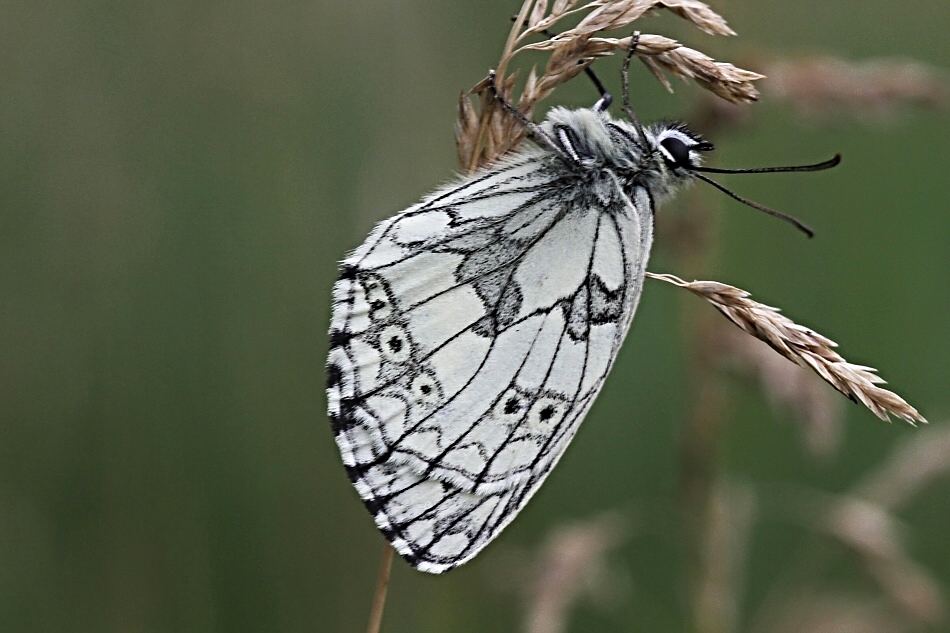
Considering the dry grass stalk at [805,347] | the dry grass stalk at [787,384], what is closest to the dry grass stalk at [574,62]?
the dry grass stalk at [805,347]

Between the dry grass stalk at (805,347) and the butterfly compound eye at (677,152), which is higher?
the butterfly compound eye at (677,152)

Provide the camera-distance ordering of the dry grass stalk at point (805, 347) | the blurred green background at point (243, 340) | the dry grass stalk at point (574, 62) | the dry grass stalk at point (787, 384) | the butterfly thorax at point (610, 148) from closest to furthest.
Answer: the dry grass stalk at point (805, 347), the dry grass stalk at point (574, 62), the butterfly thorax at point (610, 148), the dry grass stalk at point (787, 384), the blurred green background at point (243, 340)

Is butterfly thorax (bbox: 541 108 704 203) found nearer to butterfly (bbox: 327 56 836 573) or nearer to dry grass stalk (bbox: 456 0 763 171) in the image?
butterfly (bbox: 327 56 836 573)

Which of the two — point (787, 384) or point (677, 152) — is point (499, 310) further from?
point (787, 384)

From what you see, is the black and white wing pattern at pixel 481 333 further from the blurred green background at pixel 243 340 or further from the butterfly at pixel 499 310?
the blurred green background at pixel 243 340

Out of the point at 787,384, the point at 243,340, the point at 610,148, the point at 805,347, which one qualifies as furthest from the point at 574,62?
the point at 243,340

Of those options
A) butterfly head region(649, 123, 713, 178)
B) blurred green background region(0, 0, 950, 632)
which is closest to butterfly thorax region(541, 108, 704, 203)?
butterfly head region(649, 123, 713, 178)

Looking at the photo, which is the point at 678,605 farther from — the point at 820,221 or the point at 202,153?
the point at 202,153
